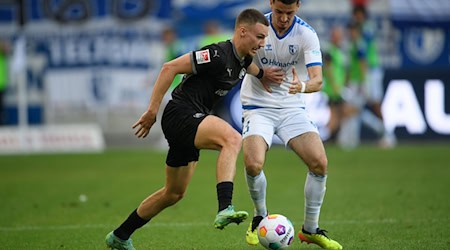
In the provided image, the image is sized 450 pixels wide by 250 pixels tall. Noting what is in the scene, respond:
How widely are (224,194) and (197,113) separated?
0.87 metres

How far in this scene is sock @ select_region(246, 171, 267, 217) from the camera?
8789 millimetres

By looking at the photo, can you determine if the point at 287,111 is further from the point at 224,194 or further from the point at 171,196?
the point at 224,194

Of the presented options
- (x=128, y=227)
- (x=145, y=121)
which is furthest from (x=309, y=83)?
(x=128, y=227)

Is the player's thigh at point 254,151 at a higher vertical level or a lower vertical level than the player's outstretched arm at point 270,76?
lower

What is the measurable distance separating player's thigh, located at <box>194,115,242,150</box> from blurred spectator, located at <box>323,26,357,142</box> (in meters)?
15.2

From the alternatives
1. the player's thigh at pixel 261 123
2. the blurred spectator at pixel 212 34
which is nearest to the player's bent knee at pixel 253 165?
the player's thigh at pixel 261 123

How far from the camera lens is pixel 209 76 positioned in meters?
8.21

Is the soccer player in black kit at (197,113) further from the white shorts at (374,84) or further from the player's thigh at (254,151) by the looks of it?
the white shorts at (374,84)

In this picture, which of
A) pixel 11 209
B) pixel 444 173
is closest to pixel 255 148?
pixel 11 209

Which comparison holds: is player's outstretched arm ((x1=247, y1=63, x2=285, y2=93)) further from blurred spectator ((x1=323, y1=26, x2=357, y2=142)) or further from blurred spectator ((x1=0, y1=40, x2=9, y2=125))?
blurred spectator ((x1=0, y1=40, x2=9, y2=125))

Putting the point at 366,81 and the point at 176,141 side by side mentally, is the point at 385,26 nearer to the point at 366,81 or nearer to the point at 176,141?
the point at 366,81

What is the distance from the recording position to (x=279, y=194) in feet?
44.5

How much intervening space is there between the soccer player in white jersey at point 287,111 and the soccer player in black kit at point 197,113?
0.62 metres

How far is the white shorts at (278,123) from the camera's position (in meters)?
8.88
